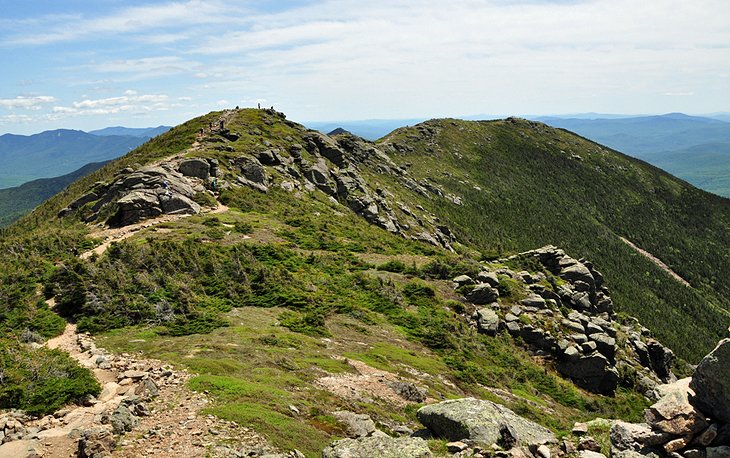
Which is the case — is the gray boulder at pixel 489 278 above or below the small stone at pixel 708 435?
below

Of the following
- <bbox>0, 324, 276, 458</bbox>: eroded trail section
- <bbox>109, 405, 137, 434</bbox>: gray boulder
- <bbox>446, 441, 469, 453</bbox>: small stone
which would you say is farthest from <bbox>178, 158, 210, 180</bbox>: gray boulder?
<bbox>446, 441, 469, 453</bbox>: small stone

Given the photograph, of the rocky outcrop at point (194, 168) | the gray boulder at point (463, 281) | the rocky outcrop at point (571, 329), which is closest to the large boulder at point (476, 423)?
the rocky outcrop at point (571, 329)

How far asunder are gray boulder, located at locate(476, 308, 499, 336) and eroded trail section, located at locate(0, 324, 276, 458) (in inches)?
942

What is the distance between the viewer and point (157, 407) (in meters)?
14.9

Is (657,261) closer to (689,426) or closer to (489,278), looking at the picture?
(489,278)

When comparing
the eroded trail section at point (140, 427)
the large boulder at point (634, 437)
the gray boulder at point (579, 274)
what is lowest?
the gray boulder at point (579, 274)

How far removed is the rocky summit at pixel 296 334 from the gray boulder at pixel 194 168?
20cm

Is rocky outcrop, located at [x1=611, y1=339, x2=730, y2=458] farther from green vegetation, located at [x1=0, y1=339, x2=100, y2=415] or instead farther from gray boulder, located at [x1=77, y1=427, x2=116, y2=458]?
green vegetation, located at [x1=0, y1=339, x2=100, y2=415]

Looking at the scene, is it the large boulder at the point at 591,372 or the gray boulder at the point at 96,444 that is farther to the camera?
the large boulder at the point at 591,372

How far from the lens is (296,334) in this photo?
2536 centimetres

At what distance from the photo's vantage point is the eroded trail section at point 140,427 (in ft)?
41.2

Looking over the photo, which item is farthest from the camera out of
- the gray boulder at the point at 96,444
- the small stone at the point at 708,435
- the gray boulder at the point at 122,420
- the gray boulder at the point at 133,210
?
the gray boulder at the point at 133,210

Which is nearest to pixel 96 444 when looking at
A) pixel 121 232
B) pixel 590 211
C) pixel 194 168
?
pixel 121 232

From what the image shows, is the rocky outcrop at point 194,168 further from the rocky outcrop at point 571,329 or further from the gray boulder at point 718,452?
the gray boulder at point 718,452
